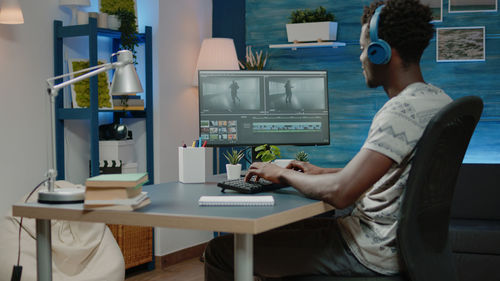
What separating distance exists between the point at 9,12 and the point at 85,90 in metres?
0.72

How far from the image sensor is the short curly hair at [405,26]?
1806mm

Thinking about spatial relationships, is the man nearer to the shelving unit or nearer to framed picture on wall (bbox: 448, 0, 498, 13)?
the shelving unit

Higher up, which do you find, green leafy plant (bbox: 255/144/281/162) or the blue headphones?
the blue headphones

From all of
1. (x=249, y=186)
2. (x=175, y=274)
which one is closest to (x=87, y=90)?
(x=175, y=274)

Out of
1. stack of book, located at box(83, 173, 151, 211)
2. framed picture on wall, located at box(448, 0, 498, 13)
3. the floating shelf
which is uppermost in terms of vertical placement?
framed picture on wall, located at box(448, 0, 498, 13)

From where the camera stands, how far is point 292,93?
9.43ft

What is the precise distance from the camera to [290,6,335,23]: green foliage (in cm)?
442

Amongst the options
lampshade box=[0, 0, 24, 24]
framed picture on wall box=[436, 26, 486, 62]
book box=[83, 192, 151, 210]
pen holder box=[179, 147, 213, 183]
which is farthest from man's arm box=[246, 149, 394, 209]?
framed picture on wall box=[436, 26, 486, 62]

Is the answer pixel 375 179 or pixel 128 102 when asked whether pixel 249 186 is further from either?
pixel 128 102

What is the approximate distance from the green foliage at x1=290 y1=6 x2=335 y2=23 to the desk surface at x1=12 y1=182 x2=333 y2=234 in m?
2.62

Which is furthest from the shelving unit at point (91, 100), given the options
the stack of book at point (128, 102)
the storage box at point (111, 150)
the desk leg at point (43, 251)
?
the desk leg at point (43, 251)

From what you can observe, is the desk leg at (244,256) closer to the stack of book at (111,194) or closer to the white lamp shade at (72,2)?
the stack of book at (111,194)

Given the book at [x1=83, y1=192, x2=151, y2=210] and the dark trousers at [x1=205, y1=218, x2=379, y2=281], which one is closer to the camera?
the book at [x1=83, y1=192, x2=151, y2=210]

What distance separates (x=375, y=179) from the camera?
167 centimetres
